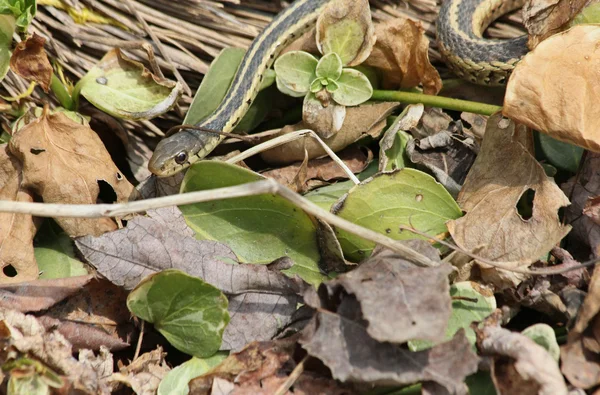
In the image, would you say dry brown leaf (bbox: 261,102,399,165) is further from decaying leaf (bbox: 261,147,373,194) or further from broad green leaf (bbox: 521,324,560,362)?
broad green leaf (bbox: 521,324,560,362)

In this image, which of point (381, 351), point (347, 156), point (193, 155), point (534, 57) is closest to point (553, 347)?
point (381, 351)

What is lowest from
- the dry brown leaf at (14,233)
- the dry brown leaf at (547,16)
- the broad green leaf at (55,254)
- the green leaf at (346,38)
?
the broad green leaf at (55,254)

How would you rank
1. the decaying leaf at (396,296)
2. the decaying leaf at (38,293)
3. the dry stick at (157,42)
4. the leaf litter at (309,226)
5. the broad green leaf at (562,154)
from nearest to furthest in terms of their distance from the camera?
the decaying leaf at (396,296), the leaf litter at (309,226), the decaying leaf at (38,293), the broad green leaf at (562,154), the dry stick at (157,42)

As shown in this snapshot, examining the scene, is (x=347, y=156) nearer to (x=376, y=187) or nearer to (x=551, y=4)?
(x=376, y=187)

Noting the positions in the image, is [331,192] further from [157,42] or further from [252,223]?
[157,42]

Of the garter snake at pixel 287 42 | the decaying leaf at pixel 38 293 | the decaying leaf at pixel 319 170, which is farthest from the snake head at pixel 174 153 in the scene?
the decaying leaf at pixel 38 293

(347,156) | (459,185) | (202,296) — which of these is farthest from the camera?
(347,156)

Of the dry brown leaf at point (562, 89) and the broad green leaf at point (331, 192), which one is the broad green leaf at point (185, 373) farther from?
the dry brown leaf at point (562, 89)
